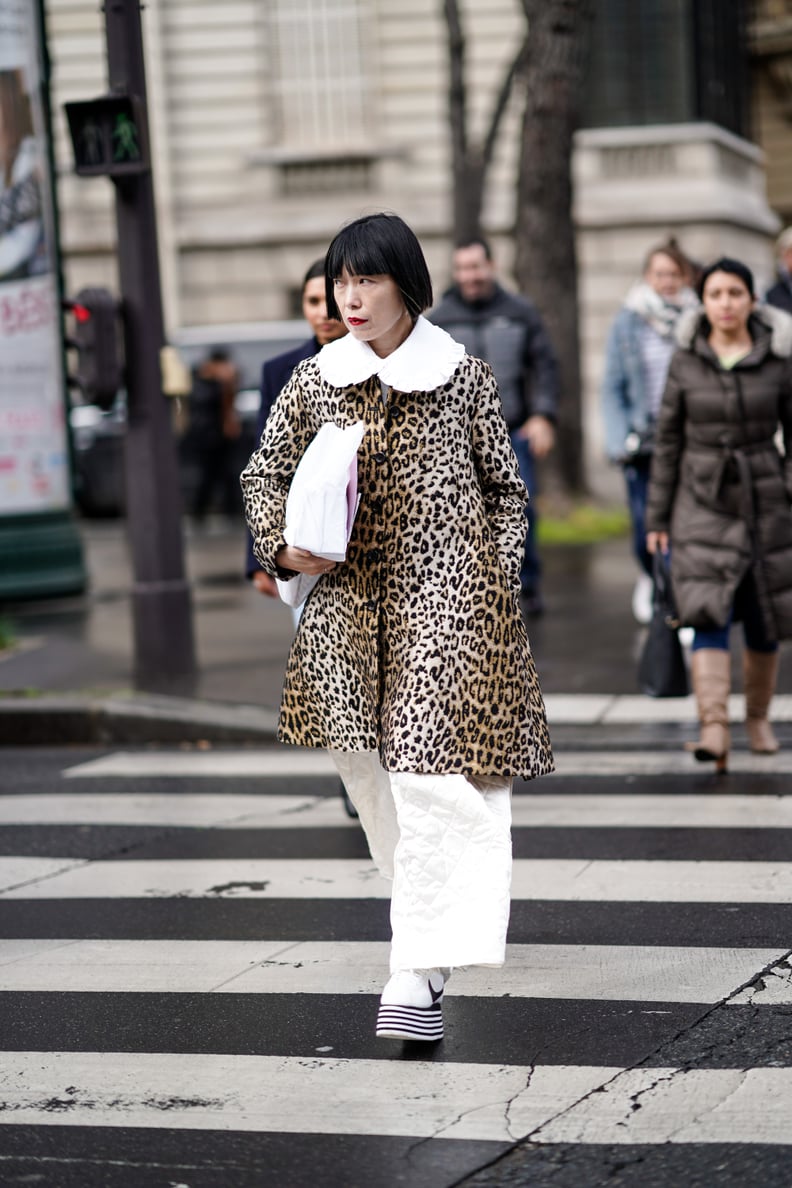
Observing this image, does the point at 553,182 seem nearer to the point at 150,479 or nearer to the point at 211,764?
the point at 150,479

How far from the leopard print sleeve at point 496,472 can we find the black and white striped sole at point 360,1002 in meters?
1.01

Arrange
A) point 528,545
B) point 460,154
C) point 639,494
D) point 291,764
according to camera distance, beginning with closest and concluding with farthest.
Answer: point 291,764 < point 639,494 < point 528,545 < point 460,154

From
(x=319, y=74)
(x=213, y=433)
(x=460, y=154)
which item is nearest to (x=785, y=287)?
(x=460, y=154)

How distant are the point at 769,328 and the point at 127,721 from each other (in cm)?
336

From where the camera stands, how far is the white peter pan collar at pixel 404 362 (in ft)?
14.1

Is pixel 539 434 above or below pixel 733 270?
below

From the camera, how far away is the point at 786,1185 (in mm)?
3396

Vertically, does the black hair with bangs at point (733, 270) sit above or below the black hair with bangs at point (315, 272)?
below

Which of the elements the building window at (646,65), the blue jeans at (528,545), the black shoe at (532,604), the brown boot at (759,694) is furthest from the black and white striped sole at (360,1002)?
the building window at (646,65)

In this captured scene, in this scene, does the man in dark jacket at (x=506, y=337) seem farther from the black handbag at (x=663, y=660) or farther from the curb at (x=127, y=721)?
the black handbag at (x=663, y=660)

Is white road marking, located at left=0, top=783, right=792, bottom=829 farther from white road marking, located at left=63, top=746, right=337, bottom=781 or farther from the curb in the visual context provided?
the curb

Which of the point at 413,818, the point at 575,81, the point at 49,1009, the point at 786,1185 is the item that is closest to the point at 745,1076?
the point at 786,1185

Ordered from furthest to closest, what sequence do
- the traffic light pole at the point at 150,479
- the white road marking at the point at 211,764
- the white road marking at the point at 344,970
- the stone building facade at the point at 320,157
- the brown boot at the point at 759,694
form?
the stone building facade at the point at 320,157 < the traffic light pole at the point at 150,479 < the white road marking at the point at 211,764 < the brown boot at the point at 759,694 < the white road marking at the point at 344,970

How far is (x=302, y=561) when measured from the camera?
13.9 feet
